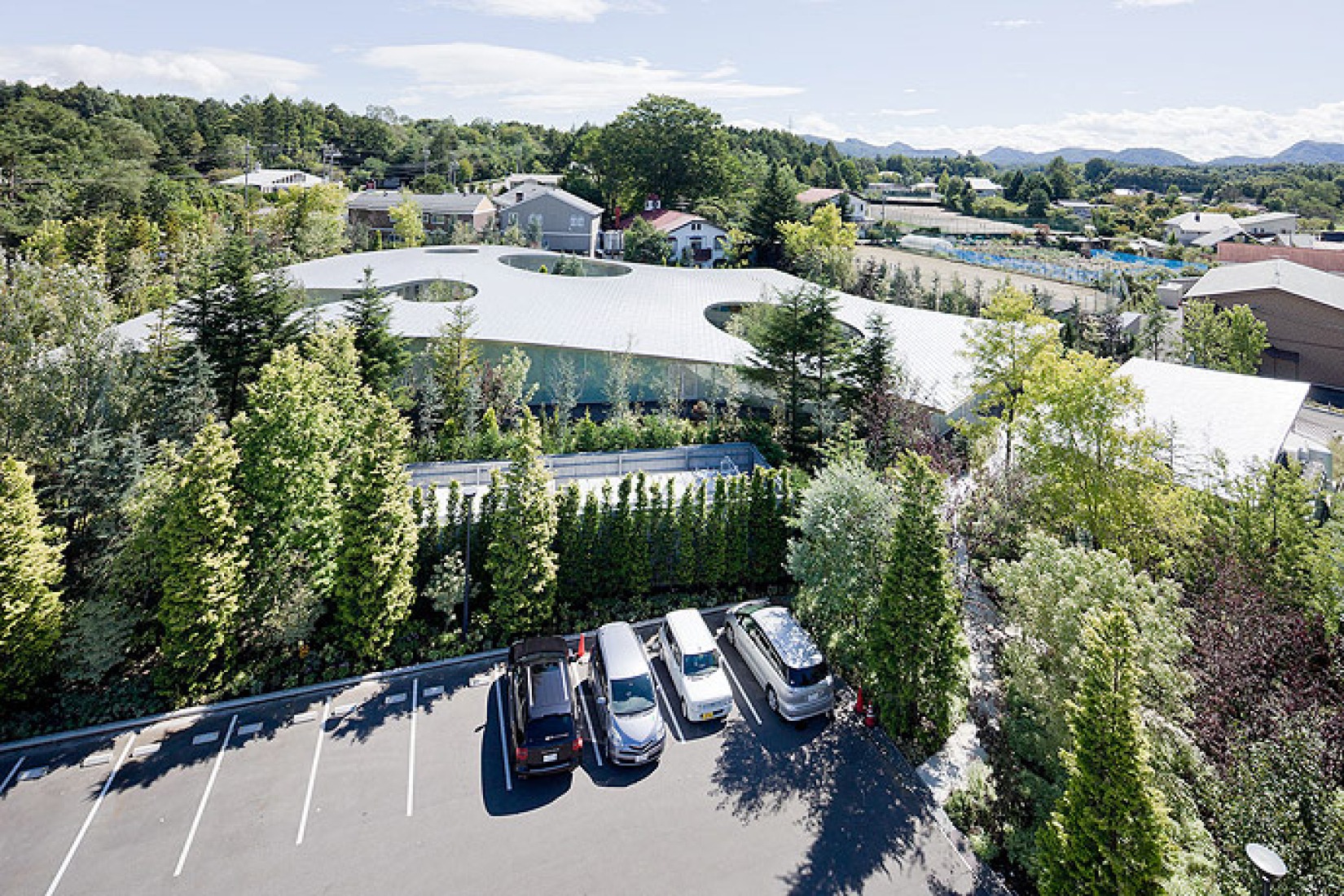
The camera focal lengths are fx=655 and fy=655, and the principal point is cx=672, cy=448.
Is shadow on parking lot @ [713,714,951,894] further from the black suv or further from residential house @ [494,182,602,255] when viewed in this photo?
residential house @ [494,182,602,255]

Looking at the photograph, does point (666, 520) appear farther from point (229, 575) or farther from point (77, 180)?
point (77, 180)

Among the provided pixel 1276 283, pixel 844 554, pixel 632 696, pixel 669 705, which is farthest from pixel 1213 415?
pixel 1276 283

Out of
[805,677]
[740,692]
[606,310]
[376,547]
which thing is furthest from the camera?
[606,310]

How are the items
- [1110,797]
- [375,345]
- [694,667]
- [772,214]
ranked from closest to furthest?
[1110,797] < [694,667] < [375,345] < [772,214]

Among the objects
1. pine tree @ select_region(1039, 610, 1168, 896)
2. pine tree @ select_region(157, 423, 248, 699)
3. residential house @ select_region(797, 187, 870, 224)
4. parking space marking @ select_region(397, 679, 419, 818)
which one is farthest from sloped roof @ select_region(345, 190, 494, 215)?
pine tree @ select_region(1039, 610, 1168, 896)

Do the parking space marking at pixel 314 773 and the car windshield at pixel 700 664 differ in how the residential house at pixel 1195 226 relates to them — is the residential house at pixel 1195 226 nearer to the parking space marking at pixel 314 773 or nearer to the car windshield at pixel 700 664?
the car windshield at pixel 700 664

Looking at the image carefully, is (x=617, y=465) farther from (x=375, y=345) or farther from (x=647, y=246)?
(x=647, y=246)

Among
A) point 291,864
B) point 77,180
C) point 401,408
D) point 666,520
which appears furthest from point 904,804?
point 77,180
